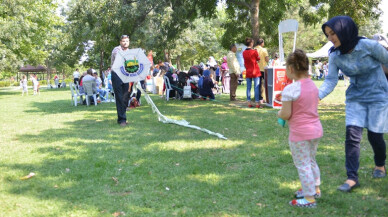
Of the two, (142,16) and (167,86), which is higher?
(142,16)

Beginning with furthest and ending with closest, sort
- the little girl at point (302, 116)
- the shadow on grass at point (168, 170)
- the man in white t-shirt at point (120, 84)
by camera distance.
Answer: the man in white t-shirt at point (120, 84)
the shadow on grass at point (168, 170)
the little girl at point (302, 116)

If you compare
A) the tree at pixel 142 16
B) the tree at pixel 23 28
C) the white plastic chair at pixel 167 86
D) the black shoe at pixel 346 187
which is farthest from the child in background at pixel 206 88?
the tree at pixel 23 28

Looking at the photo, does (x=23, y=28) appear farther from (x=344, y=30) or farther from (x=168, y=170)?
(x=344, y=30)

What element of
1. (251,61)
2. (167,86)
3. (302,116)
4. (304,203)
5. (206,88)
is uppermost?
(251,61)

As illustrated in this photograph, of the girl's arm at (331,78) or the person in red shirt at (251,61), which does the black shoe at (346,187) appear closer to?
the girl's arm at (331,78)

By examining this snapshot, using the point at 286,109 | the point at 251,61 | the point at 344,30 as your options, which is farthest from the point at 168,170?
the point at 251,61

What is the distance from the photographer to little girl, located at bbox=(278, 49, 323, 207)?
3.49 m

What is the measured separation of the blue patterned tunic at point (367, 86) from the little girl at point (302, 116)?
554 millimetres

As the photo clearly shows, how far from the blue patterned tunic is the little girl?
55 centimetres

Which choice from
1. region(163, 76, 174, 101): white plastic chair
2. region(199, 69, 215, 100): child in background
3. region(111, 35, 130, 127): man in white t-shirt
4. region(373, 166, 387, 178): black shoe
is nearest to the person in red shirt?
region(199, 69, 215, 100): child in background

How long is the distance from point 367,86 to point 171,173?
102 inches

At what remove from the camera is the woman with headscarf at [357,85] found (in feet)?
12.9

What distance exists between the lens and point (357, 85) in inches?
163

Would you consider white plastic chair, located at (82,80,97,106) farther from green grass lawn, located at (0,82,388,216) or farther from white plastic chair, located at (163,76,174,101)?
green grass lawn, located at (0,82,388,216)
